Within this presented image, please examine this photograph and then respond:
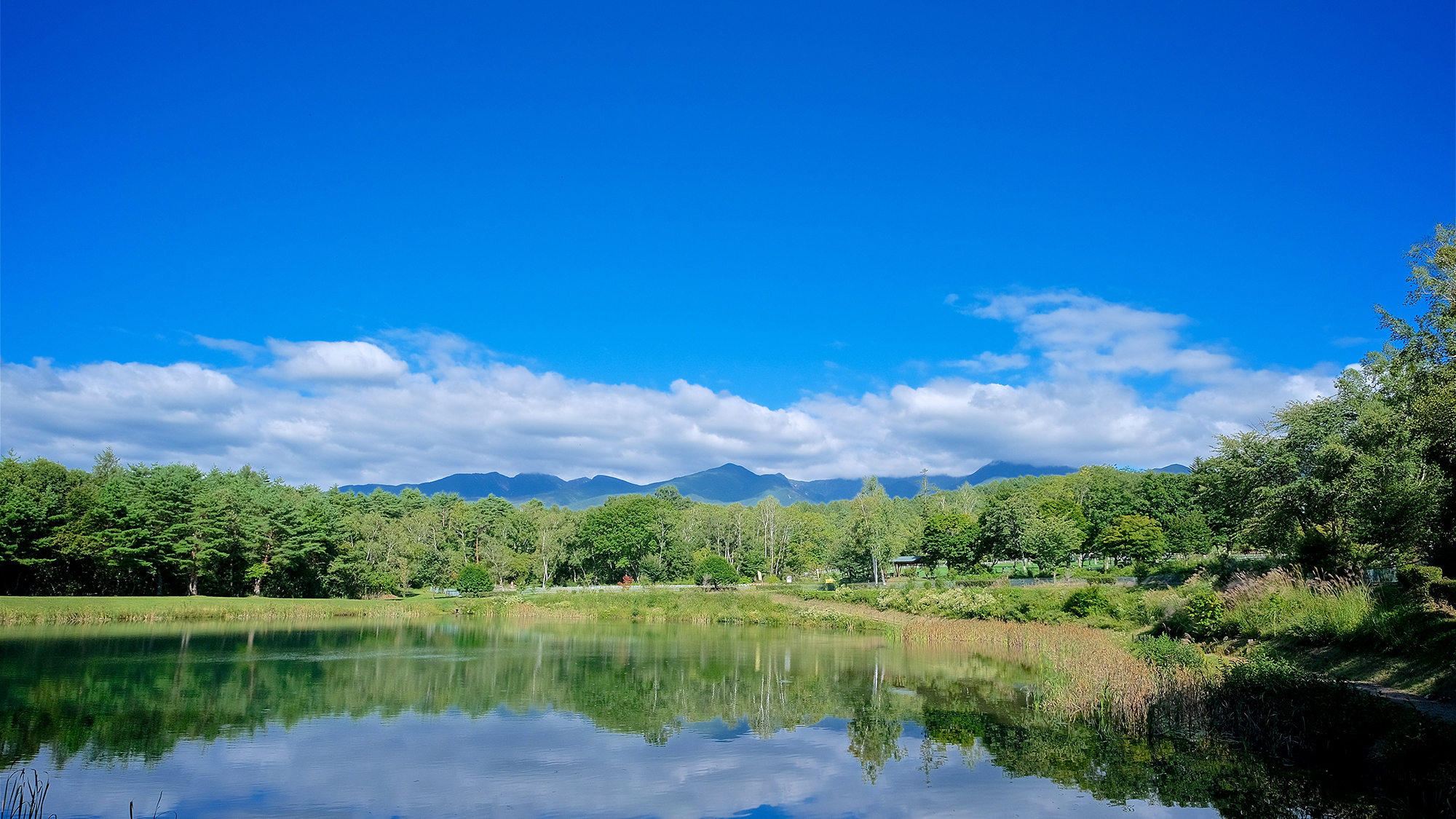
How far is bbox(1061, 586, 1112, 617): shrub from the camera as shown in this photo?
3972 centimetres

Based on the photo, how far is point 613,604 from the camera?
60.2 m

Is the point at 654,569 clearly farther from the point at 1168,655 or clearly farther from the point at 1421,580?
the point at 1421,580

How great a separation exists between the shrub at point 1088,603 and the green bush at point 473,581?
50460 millimetres

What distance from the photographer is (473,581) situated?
239 ft

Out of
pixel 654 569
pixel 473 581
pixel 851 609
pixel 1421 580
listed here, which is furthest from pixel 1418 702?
pixel 654 569

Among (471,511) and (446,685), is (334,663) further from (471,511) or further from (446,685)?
(471,511)

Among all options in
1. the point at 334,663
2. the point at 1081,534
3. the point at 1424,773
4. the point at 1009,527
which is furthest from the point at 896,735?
the point at 1081,534

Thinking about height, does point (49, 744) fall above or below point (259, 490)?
below

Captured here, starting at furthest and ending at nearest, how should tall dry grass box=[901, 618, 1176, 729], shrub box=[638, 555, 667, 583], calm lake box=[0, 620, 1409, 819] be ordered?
shrub box=[638, 555, 667, 583] → tall dry grass box=[901, 618, 1176, 729] → calm lake box=[0, 620, 1409, 819]

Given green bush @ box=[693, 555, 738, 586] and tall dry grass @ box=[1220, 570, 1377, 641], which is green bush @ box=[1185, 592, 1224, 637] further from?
green bush @ box=[693, 555, 738, 586]

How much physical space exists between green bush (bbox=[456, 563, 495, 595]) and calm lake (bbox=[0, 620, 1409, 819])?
133 ft

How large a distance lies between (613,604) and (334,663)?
30390mm

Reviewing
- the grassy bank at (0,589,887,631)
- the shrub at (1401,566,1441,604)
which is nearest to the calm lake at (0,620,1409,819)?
the shrub at (1401,566,1441,604)

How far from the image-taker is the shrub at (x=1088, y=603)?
130ft
